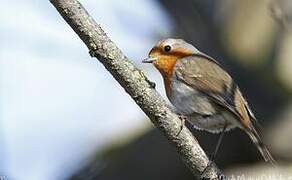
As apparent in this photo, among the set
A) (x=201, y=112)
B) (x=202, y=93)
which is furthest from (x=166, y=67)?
(x=201, y=112)

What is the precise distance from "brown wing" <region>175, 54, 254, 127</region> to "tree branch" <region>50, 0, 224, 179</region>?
120 cm

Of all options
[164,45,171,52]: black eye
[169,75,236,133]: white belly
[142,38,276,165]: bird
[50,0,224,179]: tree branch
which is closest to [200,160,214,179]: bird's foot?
[50,0,224,179]: tree branch

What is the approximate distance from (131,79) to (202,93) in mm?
1720

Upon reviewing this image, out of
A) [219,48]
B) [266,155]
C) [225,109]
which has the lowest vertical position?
[266,155]

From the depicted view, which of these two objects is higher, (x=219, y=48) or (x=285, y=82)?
(x=219, y=48)

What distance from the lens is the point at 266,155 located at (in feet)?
16.0

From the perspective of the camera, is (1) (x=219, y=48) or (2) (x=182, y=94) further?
(1) (x=219, y=48)

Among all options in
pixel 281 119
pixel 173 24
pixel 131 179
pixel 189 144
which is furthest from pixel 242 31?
pixel 189 144

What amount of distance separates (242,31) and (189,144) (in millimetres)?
4839

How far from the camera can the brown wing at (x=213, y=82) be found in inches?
198

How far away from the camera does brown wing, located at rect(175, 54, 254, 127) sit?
198 inches

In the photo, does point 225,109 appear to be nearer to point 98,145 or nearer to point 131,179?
point 131,179

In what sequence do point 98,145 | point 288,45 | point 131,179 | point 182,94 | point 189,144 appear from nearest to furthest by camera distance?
1. point 189,144
2. point 182,94
3. point 131,179
4. point 98,145
5. point 288,45

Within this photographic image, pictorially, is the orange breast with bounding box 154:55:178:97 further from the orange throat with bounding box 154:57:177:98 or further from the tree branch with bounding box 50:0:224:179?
the tree branch with bounding box 50:0:224:179
